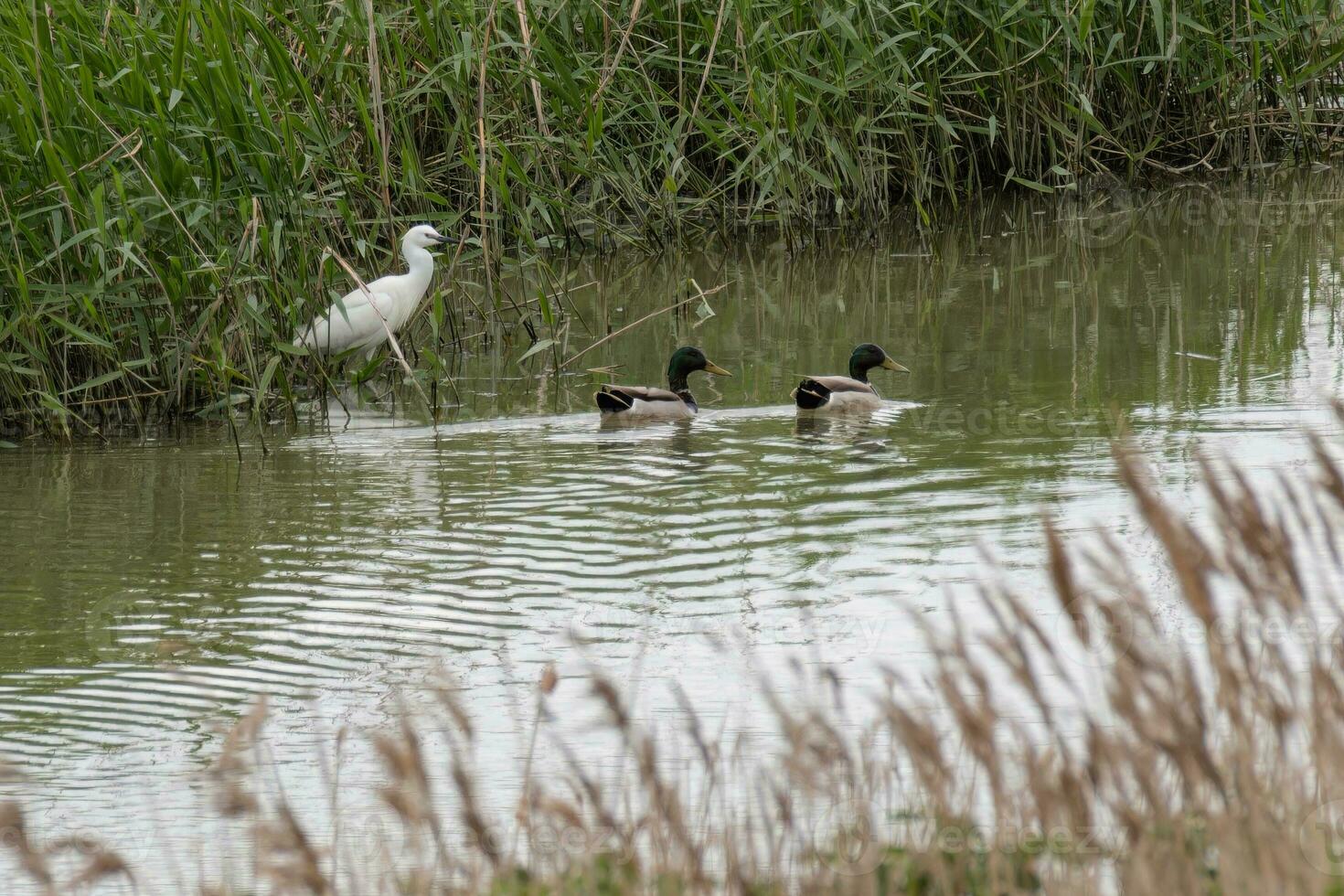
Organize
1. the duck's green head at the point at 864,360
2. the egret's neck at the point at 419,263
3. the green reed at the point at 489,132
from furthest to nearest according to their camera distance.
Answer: the egret's neck at the point at 419,263 < the duck's green head at the point at 864,360 < the green reed at the point at 489,132

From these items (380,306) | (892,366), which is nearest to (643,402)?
(892,366)

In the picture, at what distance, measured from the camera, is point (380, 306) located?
9.66m

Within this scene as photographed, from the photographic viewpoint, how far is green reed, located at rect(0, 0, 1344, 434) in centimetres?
816

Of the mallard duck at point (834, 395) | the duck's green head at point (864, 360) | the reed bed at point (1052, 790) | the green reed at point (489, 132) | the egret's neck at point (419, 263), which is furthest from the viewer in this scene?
the egret's neck at point (419, 263)

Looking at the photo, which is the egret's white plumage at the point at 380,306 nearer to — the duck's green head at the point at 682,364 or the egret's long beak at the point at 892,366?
the duck's green head at the point at 682,364

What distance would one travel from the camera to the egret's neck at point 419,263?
1012 centimetres

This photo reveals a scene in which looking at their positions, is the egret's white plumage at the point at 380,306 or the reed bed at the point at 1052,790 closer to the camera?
the reed bed at the point at 1052,790

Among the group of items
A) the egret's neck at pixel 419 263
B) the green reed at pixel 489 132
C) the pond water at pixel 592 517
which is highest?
the green reed at pixel 489 132

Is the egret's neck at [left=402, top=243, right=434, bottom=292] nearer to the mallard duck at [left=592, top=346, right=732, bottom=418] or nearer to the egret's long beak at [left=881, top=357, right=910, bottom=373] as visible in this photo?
the mallard duck at [left=592, top=346, right=732, bottom=418]

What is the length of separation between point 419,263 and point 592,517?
3.76 m


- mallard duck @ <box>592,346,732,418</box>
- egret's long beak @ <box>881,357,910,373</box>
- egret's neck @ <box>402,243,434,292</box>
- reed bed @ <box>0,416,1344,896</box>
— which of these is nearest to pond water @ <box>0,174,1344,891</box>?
egret's long beak @ <box>881,357,910,373</box>

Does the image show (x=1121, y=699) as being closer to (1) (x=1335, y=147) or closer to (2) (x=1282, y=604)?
(2) (x=1282, y=604)

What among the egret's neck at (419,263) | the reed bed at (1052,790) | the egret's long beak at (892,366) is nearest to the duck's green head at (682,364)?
the egret's long beak at (892,366)

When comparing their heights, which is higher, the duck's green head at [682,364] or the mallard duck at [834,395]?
the duck's green head at [682,364]
